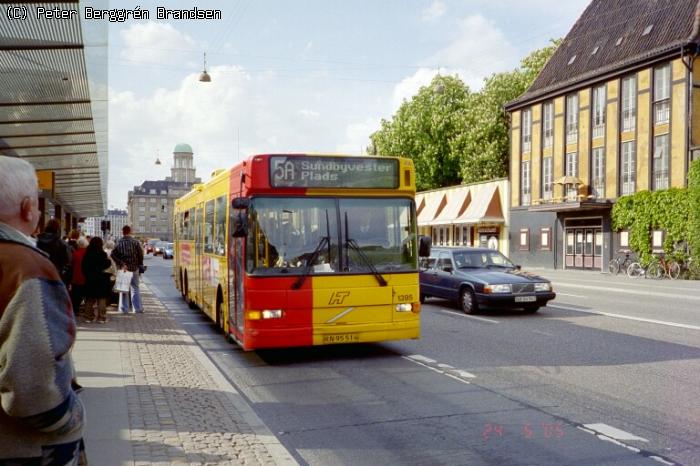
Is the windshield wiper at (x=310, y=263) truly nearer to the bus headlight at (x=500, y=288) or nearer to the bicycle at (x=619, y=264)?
the bus headlight at (x=500, y=288)

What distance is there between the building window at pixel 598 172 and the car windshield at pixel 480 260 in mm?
24978

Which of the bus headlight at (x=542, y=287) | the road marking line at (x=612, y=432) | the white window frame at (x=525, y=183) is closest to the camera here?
the road marking line at (x=612, y=432)

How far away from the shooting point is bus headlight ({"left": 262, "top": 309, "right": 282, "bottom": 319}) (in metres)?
9.09

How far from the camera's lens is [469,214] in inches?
1996

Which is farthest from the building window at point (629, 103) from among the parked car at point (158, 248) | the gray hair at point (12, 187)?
the parked car at point (158, 248)

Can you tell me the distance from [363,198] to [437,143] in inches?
2150

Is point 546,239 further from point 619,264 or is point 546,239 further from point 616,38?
point 616,38

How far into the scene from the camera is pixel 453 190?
5453 centimetres

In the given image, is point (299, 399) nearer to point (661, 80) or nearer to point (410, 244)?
point (410, 244)

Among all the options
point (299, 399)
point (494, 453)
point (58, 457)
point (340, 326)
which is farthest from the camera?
point (340, 326)

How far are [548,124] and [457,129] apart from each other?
605 inches

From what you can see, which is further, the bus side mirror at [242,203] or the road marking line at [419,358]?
the road marking line at [419,358]

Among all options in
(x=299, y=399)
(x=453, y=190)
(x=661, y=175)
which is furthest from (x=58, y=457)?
(x=453, y=190)

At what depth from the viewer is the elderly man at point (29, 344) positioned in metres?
2.24
